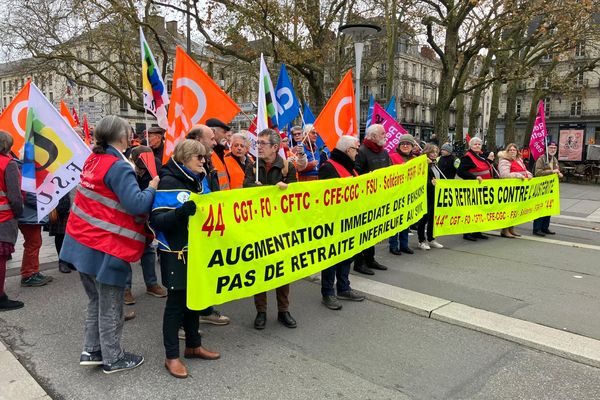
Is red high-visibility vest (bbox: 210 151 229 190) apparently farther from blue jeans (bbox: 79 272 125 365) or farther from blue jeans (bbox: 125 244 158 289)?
blue jeans (bbox: 79 272 125 365)

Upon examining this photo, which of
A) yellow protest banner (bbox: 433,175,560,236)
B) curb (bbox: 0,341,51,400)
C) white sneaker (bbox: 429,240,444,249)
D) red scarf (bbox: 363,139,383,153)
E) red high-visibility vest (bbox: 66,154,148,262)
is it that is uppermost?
red scarf (bbox: 363,139,383,153)

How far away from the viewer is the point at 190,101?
4.90 meters

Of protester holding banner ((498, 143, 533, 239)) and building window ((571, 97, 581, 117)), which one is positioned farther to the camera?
building window ((571, 97, 581, 117))

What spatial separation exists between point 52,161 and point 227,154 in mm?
1786

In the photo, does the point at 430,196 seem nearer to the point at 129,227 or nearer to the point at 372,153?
the point at 372,153

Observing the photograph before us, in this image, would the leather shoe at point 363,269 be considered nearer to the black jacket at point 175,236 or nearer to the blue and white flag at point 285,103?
the blue and white flag at point 285,103

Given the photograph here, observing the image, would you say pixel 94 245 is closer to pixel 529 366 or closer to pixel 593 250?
pixel 529 366

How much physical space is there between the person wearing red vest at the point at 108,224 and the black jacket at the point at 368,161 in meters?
3.14

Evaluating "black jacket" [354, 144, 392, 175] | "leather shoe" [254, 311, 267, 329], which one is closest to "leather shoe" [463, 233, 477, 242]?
"black jacket" [354, 144, 392, 175]

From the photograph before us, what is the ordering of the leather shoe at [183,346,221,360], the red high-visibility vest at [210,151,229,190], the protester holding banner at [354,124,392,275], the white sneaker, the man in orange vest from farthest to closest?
the white sneaker
the protester holding banner at [354,124,392,275]
the man in orange vest
the red high-visibility vest at [210,151,229,190]
the leather shoe at [183,346,221,360]

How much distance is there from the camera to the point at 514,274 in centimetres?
626

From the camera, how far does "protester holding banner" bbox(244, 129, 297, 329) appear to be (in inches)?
171

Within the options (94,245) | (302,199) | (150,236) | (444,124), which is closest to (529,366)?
(302,199)

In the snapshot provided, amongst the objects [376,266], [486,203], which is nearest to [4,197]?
[376,266]
